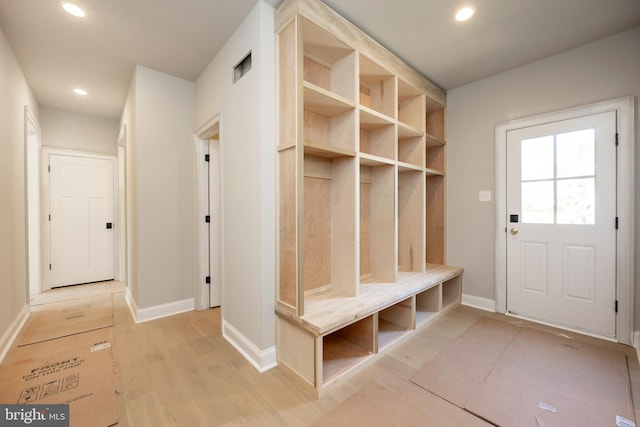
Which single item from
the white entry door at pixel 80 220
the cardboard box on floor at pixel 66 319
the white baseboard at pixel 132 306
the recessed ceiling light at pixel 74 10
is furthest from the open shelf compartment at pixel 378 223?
the white entry door at pixel 80 220

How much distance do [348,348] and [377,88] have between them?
2.44 metres

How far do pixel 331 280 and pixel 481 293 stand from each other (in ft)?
6.30

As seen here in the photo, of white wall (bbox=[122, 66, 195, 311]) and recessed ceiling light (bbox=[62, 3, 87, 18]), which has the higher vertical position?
recessed ceiling light (bbox=[62, 3, 87, 18])

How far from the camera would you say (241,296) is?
7.22ft

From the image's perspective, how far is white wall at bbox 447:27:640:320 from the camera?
2338 millimetres

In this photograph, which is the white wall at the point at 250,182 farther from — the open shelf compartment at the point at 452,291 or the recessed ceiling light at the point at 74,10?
the open shelf compartment at the point at 452,291

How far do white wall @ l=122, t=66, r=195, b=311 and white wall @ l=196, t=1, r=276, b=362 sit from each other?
2.90 ft

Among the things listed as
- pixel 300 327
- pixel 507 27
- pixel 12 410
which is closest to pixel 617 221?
pixel 507 27

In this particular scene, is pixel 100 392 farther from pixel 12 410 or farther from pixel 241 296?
pixel 241 296

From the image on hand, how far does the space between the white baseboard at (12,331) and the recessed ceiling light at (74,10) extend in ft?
8.48

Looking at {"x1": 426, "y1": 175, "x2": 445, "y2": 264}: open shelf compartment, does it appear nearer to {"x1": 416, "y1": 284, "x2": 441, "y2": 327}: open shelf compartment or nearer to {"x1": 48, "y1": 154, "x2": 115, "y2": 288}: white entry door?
{"x1": 416, "y1": 284, "x2": 441, "y2": 327}: open shelf compartment

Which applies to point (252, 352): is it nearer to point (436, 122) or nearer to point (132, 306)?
point (132, 306)

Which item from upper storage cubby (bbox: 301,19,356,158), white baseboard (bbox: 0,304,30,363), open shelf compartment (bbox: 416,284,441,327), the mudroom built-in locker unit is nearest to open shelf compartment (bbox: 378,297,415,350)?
the mudroom built-in locker unit

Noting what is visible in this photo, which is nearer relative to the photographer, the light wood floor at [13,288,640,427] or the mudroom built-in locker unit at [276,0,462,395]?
the light wood floor at [13,288,640,427]
